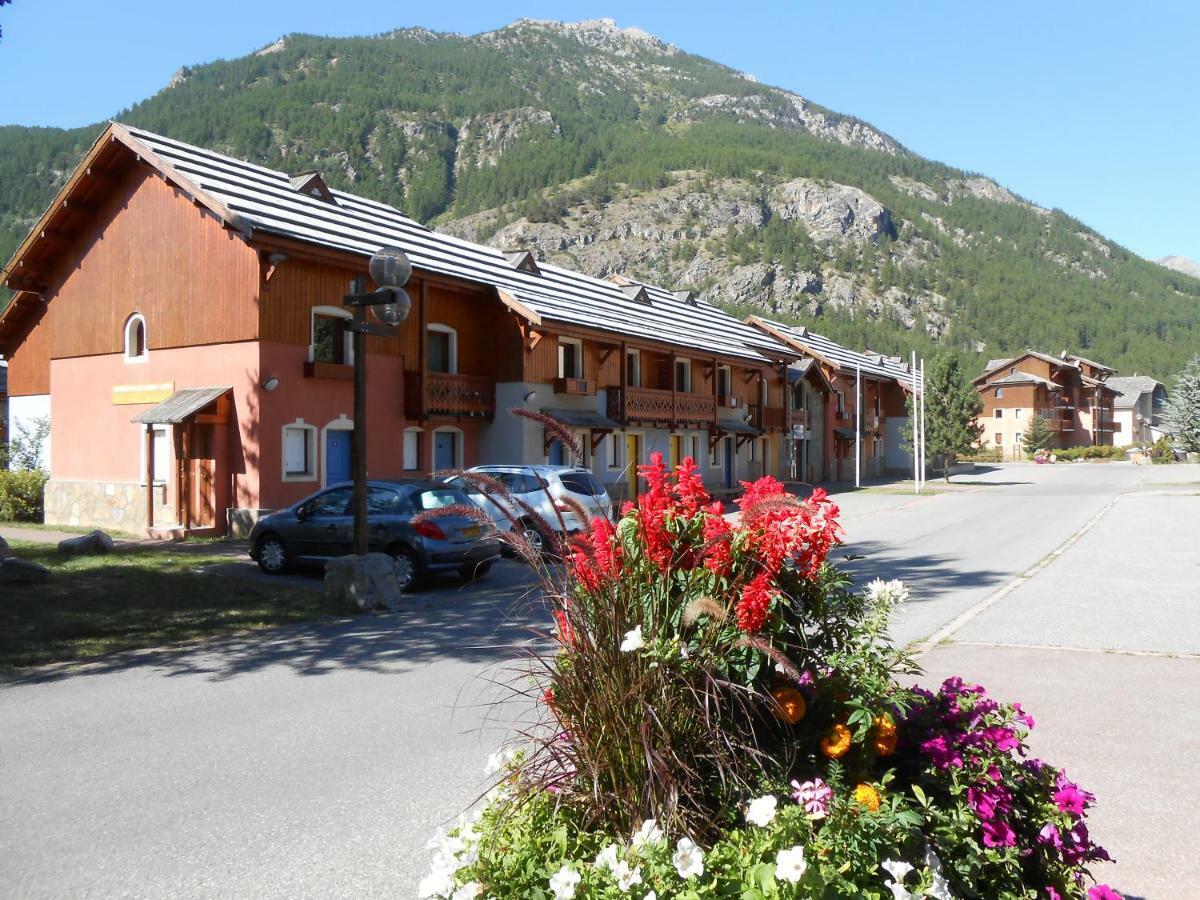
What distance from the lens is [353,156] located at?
505 ft

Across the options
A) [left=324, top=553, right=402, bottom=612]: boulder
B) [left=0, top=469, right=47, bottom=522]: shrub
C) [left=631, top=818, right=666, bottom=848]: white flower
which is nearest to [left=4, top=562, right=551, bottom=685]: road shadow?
[left=324, top=553, right=402, bottom=612]: boulder

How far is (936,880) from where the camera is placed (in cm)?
292

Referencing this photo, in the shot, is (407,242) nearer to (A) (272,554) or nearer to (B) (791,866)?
(A) (272,554)

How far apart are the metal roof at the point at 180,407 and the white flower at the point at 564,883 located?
20.5 m

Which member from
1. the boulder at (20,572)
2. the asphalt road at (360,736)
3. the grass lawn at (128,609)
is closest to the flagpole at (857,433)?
the asphalt road at (360,736)

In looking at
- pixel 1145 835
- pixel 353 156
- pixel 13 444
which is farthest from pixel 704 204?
pixel 1145 835

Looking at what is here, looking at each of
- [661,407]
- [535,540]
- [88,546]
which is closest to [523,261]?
[661,407]

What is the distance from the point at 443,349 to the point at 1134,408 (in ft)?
404

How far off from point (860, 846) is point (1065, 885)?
0.94m

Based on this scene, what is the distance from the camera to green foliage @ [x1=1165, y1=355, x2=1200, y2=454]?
50219mm

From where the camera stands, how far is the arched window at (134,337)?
2498cm

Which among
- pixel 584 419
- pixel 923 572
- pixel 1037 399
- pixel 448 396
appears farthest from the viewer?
pixel 1037 399

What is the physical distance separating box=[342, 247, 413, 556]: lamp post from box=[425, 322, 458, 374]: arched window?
13.5 metres

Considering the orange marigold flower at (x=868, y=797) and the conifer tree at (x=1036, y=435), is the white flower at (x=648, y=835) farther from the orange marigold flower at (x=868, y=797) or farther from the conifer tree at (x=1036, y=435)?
the conifer tree at (x=1036, y=435)
